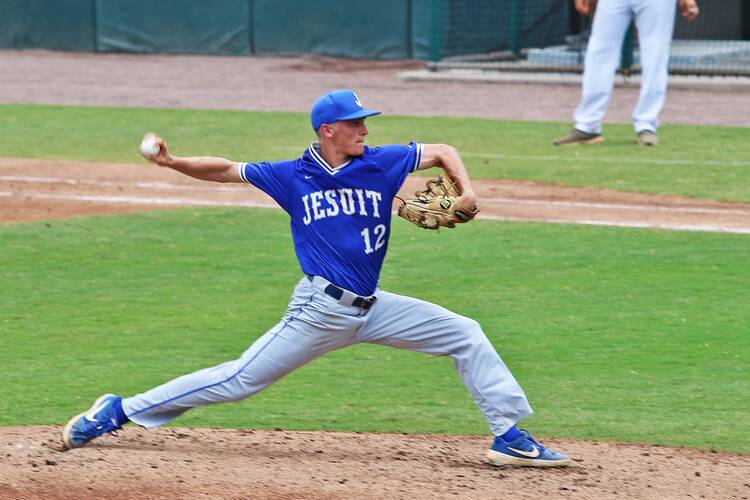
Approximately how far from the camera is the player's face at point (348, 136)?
529 cm

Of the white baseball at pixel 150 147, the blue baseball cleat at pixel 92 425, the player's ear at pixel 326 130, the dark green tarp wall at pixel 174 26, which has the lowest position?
the blue baseball cleat at pixel 92 425

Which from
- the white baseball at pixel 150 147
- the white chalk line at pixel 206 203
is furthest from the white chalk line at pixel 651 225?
the white baseball at pixel 150 147

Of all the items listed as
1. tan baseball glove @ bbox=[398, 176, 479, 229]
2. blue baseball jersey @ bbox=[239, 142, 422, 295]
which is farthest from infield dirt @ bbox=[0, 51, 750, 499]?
tan baseball glove @ bbox=[398, 176, 479, 229]

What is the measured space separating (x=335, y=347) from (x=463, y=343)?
0.51 m

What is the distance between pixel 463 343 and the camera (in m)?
5.36

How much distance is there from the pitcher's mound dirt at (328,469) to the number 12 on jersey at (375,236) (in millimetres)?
876

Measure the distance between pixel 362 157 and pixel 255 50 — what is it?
1851cm

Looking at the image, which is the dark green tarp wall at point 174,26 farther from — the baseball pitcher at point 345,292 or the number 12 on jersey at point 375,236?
the number 12 on jersey at point 375,236

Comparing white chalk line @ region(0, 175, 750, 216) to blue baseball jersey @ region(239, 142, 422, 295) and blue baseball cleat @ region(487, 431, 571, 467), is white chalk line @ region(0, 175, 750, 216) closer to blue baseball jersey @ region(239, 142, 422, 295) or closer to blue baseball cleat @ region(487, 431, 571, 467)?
blue baseball cleat @ region(487, 431, 571, 467)

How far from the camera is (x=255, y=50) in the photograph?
23.5 metres

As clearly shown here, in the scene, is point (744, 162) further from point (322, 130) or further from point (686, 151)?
point (322, 130)

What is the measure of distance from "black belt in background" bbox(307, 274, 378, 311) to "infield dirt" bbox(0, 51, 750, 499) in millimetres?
654

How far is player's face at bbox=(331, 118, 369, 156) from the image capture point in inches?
208

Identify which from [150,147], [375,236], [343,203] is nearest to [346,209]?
[343,203]
